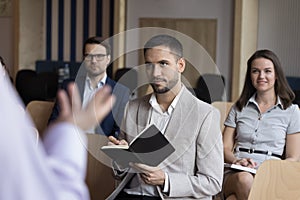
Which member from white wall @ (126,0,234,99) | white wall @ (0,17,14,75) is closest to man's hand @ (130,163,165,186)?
white wall @ (126,0,234,99)

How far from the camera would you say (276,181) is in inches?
100

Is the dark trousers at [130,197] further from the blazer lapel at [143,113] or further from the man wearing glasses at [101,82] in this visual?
the man wearing glasses at [101,82]

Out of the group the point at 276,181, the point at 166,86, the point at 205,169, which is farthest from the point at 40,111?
the point at 276,181

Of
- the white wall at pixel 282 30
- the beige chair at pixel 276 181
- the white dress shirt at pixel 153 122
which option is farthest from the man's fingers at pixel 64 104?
the white wall at pixel 282 30

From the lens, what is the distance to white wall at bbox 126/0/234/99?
785 centimetres

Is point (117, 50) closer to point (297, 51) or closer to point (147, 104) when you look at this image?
point (297, 51)

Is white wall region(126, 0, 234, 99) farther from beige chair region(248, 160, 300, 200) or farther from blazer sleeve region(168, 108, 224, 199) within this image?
beige chair region(248, 160, 300, 200)

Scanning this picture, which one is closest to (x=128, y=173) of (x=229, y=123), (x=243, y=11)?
(x=229, y=123)

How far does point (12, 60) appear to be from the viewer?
9.75 meters

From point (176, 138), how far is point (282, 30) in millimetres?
4950

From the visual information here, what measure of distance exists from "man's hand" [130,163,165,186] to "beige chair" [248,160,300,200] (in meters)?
0.57

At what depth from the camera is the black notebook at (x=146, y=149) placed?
279 cm

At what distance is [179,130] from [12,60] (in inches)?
285

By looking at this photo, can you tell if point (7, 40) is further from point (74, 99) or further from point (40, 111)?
point (74, 99)
